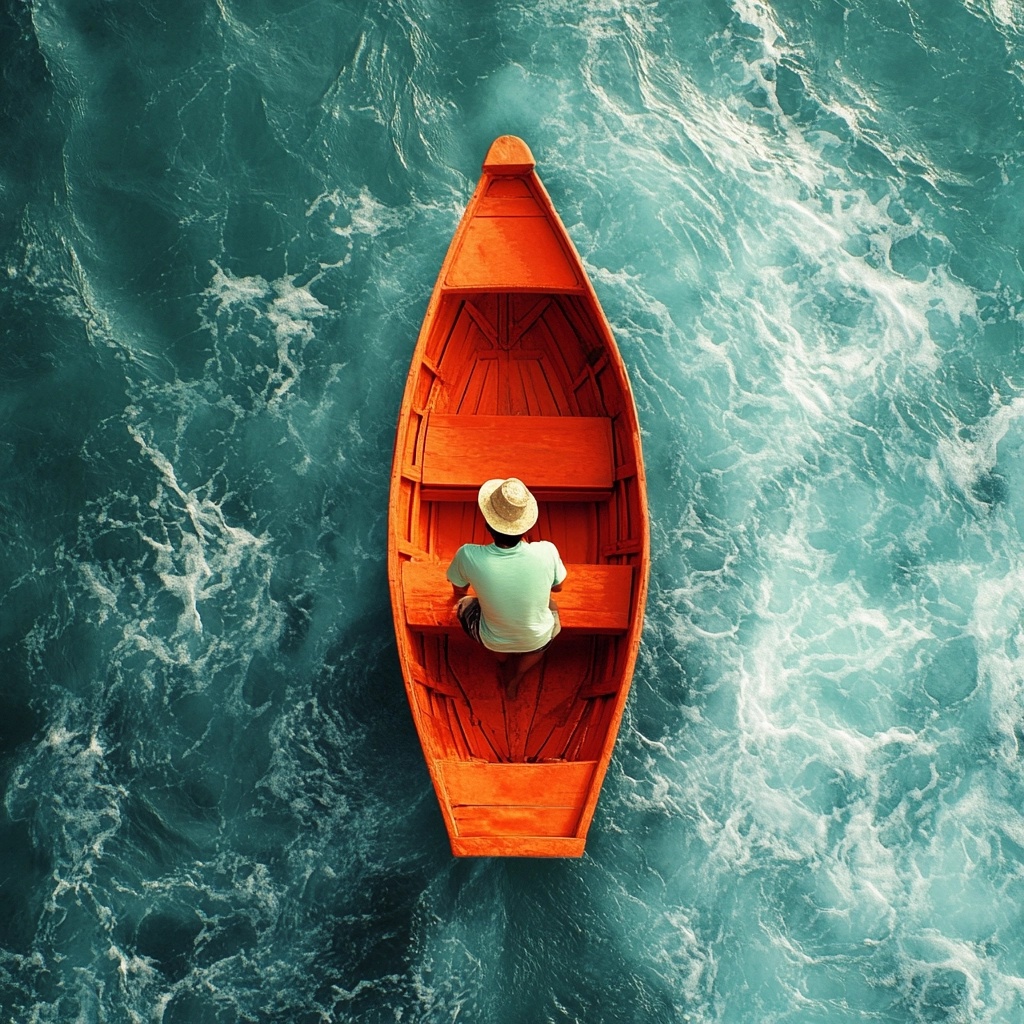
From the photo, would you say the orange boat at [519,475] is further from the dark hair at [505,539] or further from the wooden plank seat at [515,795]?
the dark hair at [505,539]

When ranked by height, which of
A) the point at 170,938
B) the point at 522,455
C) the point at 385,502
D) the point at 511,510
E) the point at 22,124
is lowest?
the point at 170,938

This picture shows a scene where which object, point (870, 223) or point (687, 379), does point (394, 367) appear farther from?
point (870, 223)

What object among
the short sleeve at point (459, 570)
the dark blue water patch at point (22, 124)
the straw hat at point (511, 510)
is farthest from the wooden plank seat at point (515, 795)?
the dark blue water patch at point (22, 124)

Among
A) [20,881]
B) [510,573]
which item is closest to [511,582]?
[510,573]

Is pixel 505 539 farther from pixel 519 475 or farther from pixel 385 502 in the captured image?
pixel 385 502

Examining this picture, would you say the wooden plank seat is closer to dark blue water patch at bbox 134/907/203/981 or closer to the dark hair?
the dark hair

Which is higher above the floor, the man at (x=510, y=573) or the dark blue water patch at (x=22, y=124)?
the dark blue water patch at (x=22, y=124)
